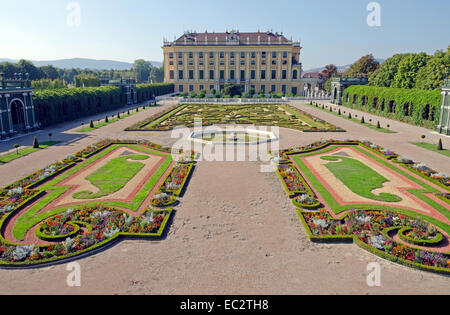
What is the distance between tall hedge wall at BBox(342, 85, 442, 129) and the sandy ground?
109 feet

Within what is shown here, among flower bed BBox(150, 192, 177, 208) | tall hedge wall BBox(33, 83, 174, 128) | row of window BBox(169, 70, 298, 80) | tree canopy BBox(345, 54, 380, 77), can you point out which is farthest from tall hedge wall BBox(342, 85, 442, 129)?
tall hedge wall BBox(33, 83, 174, 128)

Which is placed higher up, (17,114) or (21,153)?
(17,114)

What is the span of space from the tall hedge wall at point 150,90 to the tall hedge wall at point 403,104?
4981 centimetres

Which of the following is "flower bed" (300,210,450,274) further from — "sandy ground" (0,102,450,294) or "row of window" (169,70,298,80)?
"row of window" (169,70,298,80)

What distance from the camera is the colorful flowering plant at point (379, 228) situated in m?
12.5

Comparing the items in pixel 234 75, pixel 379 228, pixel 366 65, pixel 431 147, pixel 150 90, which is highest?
pixel 366 65

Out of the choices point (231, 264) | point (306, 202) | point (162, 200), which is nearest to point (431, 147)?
point (306, 202)

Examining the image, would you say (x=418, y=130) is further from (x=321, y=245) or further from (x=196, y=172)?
(x=321, y=245)

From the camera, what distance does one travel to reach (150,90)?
289 ft

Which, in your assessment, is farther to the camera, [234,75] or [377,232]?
[234,75]

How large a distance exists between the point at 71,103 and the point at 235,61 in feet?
222

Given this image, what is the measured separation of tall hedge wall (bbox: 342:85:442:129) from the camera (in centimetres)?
4150

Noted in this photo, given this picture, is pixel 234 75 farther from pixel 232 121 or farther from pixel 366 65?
pixel 232 121

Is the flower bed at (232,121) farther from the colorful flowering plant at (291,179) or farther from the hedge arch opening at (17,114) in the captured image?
the colorful flowering plant at (291,179)
